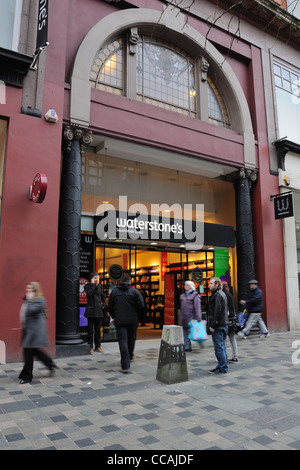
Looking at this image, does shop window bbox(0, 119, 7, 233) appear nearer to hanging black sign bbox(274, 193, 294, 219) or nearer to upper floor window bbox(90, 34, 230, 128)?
upper floor window bbox(90, 34, 230, 128)

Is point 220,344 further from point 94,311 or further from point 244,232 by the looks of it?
point 244,232

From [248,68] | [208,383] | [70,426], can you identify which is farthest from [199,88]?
[70,426]

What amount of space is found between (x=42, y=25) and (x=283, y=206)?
30.6ft

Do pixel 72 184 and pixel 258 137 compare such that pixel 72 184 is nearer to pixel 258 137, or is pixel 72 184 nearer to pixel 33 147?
pixel 33 147

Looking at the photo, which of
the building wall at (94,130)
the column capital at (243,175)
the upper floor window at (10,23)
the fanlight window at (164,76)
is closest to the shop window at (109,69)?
the fanlight window at (164,76)

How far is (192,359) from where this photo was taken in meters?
8.13

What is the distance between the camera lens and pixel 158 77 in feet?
39.3

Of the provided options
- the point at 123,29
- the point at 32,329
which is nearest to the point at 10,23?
the point at 123,29

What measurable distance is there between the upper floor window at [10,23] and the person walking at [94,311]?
20.2ft

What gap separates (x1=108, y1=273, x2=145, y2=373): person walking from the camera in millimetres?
6836

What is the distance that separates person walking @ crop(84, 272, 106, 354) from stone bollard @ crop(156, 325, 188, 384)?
115 inches

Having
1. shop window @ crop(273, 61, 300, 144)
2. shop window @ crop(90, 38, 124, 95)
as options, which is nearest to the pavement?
shop window @ crop(90, 38, 124, 95)

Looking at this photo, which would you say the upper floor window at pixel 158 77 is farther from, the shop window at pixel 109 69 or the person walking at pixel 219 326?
the person walking at pixel 219 326
